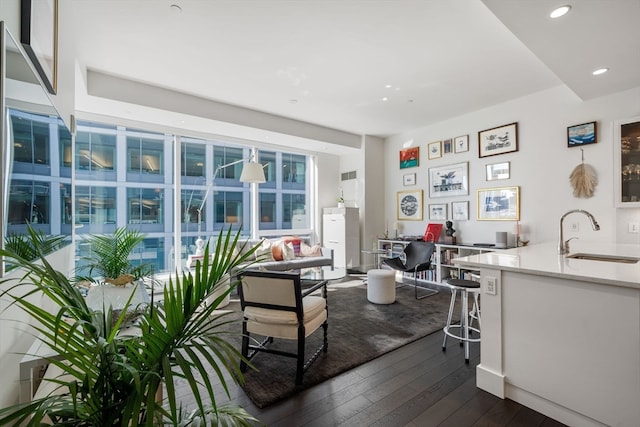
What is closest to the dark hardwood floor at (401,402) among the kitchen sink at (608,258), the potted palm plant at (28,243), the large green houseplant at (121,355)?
the large green houseplant at (121,355)

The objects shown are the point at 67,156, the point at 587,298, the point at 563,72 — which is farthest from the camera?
the point at 563,72

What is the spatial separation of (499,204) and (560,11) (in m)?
2.99

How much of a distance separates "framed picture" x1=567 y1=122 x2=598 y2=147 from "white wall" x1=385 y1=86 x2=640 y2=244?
0.19 ft

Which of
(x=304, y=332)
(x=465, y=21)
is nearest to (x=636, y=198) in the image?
(x=465, y=21)

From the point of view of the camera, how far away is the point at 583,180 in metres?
3.66

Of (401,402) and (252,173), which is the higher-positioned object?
(252,173)

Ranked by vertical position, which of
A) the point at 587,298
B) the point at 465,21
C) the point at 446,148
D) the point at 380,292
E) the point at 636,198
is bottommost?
the point at 380,292

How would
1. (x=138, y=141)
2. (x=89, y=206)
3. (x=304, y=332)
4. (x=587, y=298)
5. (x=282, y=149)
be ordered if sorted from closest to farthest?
(x=587, y=298), (x=304, y=332), (x=89, y=206), (x=138, y=141), (x=282, y=149)

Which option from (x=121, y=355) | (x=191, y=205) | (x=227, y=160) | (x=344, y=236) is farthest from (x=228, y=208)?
(x=121, y=355)

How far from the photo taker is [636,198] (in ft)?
10.1

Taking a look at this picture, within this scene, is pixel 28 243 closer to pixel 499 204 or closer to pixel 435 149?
pixel 499 204

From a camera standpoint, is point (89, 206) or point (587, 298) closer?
point (587, 298)

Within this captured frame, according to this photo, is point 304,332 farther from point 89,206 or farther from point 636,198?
point 89,206

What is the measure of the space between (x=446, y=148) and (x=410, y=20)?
3088 mm
